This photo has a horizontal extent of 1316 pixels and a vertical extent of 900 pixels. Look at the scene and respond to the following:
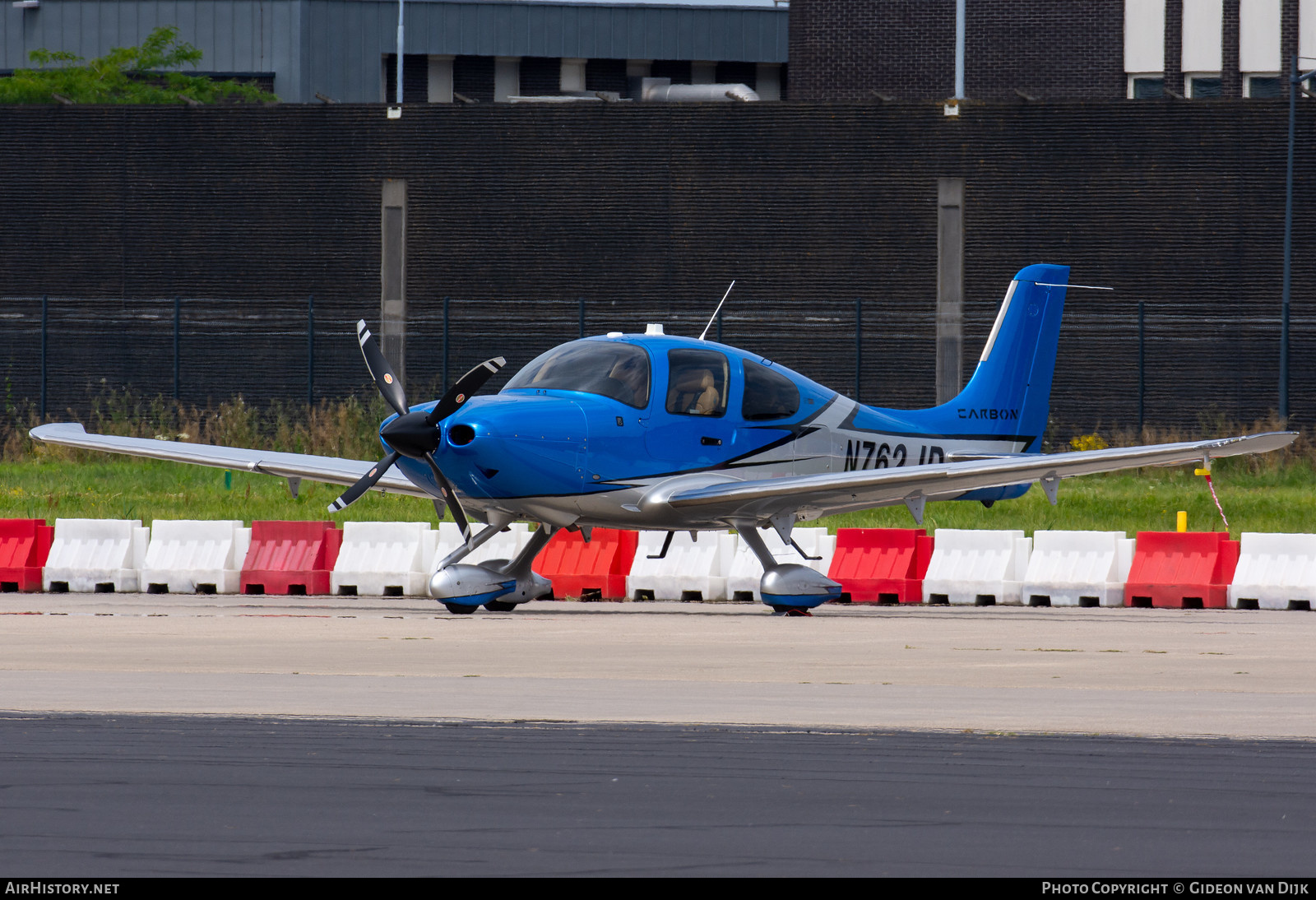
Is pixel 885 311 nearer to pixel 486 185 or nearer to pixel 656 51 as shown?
pixel 486 185

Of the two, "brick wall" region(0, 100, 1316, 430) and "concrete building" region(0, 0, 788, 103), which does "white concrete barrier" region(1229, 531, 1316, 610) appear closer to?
"brick wall" region(0, 100, 1316, 430)

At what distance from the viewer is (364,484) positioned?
16.5 meters

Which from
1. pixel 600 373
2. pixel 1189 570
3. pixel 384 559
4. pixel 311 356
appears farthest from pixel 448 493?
pixel 311 356

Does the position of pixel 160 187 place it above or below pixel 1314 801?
above

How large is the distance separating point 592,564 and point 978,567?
394 cm

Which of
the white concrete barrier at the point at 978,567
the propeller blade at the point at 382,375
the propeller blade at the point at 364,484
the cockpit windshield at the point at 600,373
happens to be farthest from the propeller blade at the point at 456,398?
the white concrete barrier at the point at 978,567

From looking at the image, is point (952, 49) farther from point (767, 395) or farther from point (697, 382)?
point (697, 382)

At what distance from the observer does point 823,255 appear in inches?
1586

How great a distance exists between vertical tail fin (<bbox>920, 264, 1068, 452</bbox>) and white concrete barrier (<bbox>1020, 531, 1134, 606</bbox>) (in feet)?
6.84

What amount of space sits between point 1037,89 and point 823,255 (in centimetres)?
1676

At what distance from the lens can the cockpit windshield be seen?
55.2 ft

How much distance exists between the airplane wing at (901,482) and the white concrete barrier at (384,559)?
3.84 meters
